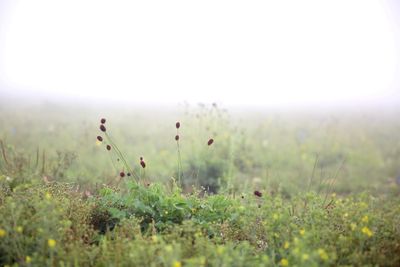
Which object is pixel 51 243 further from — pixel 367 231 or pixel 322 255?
pixel 367 231

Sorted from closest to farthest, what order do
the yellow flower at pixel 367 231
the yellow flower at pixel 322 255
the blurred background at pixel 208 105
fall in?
the yellow flower at pixel 322 255 < the yellow flower at pixel 367 231 < the blurred background at pixel 208 105

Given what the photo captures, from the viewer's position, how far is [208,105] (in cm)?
1588

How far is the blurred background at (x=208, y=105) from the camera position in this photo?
265 inches

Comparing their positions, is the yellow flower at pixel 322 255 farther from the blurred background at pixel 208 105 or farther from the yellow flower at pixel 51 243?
the blurred background at pixel 208 105

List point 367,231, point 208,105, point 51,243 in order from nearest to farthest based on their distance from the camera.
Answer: point 51,243
point 367,231
point 208,105

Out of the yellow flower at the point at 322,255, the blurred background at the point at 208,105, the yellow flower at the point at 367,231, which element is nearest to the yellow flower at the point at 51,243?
the yellow flower at the point at 322,255

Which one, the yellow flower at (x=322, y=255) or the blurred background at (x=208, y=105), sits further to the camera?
the blurred background at (x=208, y=105)

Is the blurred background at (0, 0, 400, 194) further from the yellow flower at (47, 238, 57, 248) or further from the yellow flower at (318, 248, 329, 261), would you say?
the yellow flower at (318, 248, 329, 261)

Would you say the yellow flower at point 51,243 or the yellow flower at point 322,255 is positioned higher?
the yellow flower at point 51,243

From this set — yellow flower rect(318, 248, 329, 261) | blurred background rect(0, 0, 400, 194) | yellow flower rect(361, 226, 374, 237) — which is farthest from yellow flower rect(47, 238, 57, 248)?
yellow flower rect(361, 226, 374, 237)

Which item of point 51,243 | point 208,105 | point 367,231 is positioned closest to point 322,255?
point 367,231

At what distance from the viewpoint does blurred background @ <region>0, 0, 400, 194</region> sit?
265 inches

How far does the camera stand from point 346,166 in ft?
26.8

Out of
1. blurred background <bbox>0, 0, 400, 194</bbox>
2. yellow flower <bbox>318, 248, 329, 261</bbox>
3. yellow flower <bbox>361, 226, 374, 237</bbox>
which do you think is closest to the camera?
yellow flower <bbox>318, 248, 329, 261</bbox>
